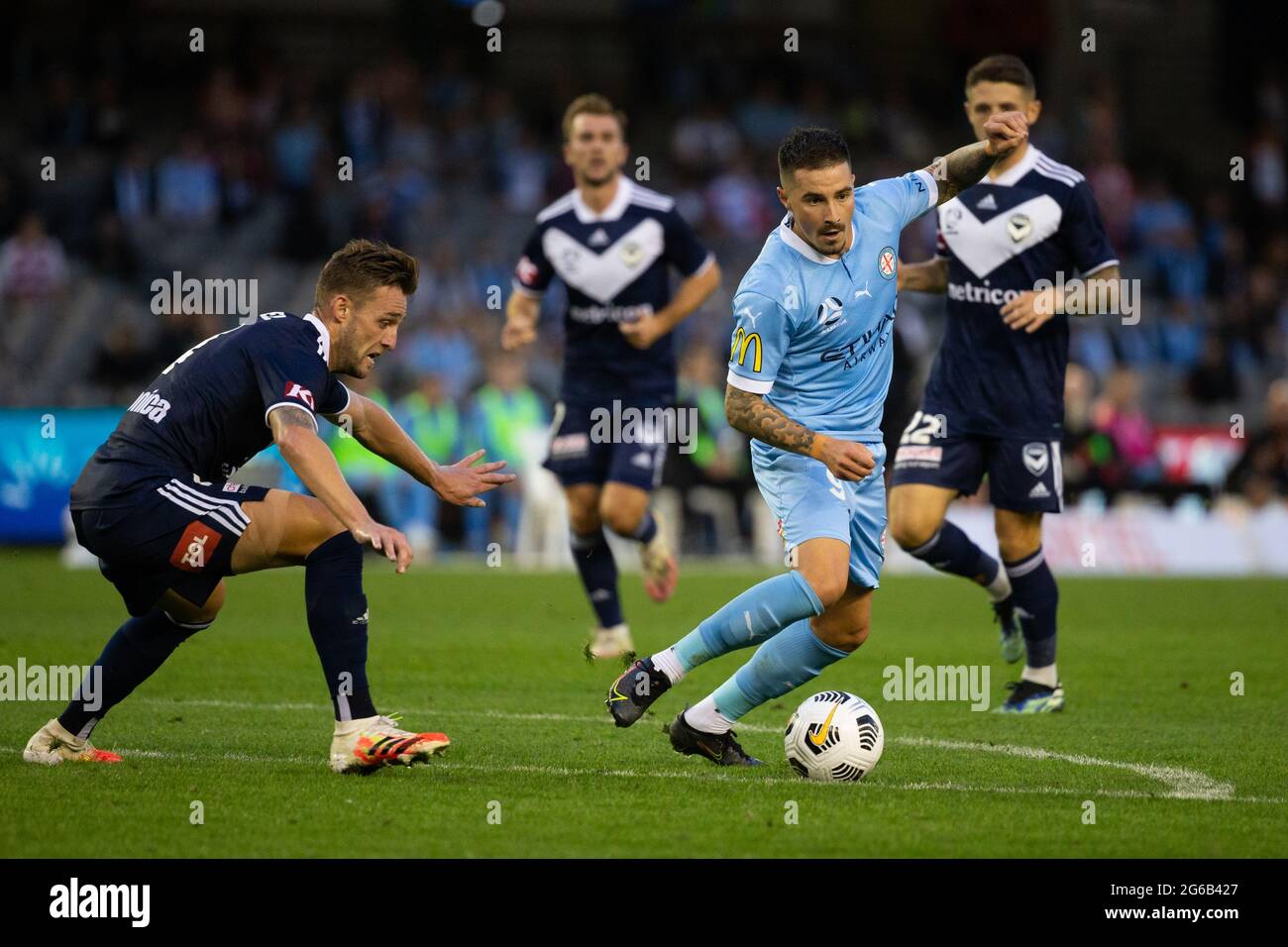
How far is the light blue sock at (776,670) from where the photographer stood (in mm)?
6785

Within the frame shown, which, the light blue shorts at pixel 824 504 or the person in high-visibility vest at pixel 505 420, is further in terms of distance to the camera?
the person in high-visibility vest at pixel 505 420

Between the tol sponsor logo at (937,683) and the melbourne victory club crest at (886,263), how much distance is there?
2701mm

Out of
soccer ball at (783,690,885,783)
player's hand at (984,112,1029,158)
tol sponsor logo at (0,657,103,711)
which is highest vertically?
player's hand at (984,112,1029,158)

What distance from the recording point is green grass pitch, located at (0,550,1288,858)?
5559 mm

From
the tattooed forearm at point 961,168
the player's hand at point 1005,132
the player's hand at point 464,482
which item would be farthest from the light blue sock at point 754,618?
the player's hand at point 1005,132

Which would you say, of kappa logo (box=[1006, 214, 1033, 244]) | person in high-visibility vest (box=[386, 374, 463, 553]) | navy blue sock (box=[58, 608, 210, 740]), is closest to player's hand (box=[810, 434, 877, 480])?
navy blue sock (box=[58, 608, 210, 740])

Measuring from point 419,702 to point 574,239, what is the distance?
11.3 feet

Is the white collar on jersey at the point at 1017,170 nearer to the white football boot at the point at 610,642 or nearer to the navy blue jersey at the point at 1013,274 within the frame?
the navy blue jersey at the point at 1013,274

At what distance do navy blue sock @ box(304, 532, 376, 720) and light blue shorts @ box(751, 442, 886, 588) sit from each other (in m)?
1.61

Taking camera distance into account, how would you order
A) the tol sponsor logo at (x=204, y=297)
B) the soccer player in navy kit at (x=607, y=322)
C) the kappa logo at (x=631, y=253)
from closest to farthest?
the soccer player in navy kit at (x=607, y=322) → the kappa logo at (x=631, y=253) → the tol sponsor logo at (x=204, y=297)

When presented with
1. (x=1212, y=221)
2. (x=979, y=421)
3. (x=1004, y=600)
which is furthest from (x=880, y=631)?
(x=1212, y=221)

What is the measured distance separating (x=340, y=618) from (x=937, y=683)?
4020 mm

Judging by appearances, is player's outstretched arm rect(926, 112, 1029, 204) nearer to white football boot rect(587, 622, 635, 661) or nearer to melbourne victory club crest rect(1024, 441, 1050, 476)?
melbourne victory club crest rect(1024, 441, 1050, 476)
